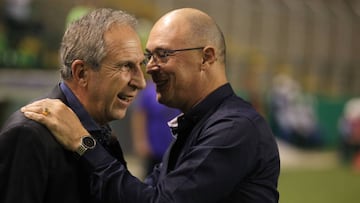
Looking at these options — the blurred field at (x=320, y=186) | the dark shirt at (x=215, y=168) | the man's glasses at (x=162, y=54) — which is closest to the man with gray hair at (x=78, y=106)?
the dark shirt at (x=215, y=168)

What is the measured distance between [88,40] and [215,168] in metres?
0.76

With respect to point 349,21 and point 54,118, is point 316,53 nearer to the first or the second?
point 349,21

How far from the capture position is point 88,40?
3.19 metres

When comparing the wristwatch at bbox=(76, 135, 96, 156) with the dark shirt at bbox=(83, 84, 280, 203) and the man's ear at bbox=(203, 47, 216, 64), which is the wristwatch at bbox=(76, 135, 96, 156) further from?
the man's ear at bbox=(203, 47, 216, 64)

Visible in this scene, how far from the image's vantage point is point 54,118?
3.12m

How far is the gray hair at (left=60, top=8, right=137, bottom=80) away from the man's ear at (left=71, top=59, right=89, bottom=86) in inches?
0.7

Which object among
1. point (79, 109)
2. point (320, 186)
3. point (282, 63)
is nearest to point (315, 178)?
point (320, 186)

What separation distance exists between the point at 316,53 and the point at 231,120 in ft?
49.4

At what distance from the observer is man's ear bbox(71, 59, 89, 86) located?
3.22 metres

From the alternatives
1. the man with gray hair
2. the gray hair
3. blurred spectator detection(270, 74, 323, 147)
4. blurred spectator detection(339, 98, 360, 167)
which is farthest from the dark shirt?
blurred spectator detection(270, 74, 323, 147)

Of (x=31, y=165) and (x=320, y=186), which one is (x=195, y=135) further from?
(x=320, y=186)

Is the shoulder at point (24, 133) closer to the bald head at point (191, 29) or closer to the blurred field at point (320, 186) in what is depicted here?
the bald head at point (191, 29)


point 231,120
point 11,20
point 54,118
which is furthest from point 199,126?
point 11,20

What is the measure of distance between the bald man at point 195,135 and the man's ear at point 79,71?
0.47ft
